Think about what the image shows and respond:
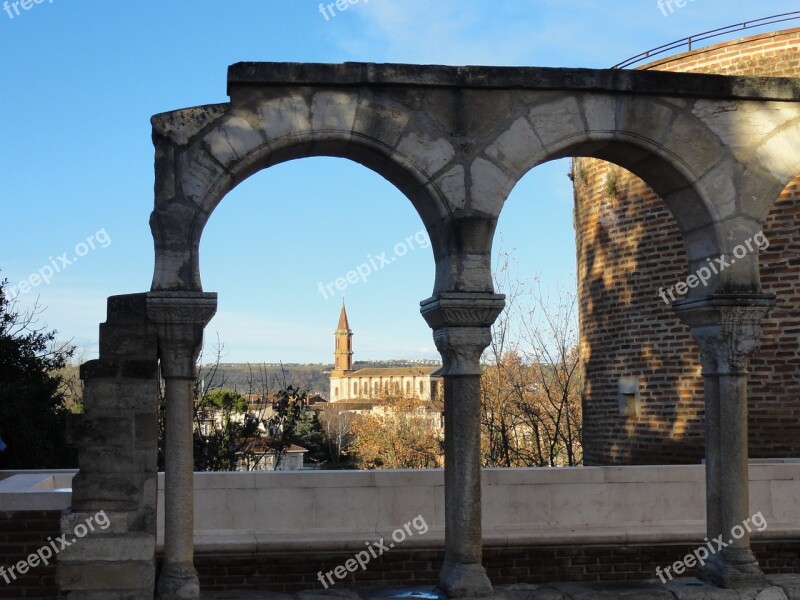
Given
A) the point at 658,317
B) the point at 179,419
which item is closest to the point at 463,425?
the point at 179,419

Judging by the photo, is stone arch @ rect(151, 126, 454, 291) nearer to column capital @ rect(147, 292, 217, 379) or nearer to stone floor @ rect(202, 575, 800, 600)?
column capital @ rect(147, 292, 217, 379)

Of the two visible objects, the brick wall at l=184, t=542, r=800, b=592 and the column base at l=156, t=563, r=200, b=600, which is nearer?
the column base at l=156, t=563, r=200, b=600

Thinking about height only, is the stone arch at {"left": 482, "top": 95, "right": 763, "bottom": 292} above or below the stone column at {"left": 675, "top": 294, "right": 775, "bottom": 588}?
above

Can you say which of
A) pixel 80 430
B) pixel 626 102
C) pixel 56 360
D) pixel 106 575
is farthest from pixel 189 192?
pixel 56 360

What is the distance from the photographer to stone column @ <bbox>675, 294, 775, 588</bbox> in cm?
619

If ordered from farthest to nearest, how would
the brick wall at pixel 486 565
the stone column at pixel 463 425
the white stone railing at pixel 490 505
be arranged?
the white stone railing at pixel 490 505 < the brick wall at pixel 486 565 < the stone column at pixel 463 425

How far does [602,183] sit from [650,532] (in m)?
4.56

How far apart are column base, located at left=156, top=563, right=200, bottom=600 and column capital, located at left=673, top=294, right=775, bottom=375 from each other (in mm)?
3548

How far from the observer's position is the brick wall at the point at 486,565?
25.5 feet

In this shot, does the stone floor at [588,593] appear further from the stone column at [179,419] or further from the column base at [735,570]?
the stone column at [179,419]

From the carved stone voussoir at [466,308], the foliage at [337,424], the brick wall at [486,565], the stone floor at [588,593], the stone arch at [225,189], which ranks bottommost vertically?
the foliage at [337,424]

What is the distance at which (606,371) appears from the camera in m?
11.4

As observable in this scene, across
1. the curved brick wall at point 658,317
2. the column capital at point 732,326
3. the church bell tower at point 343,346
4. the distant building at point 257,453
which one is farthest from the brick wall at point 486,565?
the church bell tower at point 343,346

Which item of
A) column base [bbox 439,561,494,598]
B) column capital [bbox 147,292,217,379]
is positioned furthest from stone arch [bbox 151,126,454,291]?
column base [bbox 439,561,494,598]
